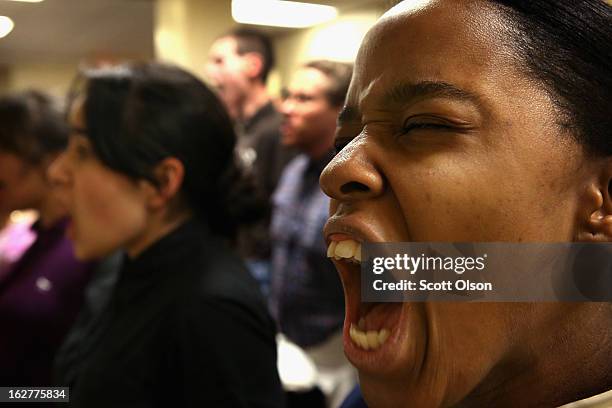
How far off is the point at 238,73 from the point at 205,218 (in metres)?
1.56

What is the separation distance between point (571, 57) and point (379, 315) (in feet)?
0.87

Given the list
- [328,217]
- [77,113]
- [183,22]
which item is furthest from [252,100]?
[328,217]

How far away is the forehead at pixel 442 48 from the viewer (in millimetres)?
549

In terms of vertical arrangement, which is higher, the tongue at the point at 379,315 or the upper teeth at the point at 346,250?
the upper teeth at the point at 346,250

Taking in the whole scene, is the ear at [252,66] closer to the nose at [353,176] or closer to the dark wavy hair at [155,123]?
the dark wavy hair at [155,123]

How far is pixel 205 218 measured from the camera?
117 centimetres

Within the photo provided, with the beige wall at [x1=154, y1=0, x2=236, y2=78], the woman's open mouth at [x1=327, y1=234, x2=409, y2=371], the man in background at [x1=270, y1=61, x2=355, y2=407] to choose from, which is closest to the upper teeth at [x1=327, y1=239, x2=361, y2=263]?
the woman's open mouth at [x1=327, y1=234, x2=409, y2=371]

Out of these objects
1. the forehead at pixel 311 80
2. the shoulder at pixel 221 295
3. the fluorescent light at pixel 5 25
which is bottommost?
the forehead at pixel 311 80

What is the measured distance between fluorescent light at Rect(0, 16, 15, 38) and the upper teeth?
23.1 inches

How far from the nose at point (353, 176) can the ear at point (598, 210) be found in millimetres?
166

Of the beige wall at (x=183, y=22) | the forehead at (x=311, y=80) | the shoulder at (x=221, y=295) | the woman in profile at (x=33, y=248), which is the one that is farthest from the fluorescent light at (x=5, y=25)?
the forehead at (x=311, y=80)

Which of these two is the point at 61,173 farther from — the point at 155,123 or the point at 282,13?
the point at 282,13

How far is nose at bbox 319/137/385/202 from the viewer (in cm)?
56

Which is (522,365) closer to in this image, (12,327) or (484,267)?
(484,267)
